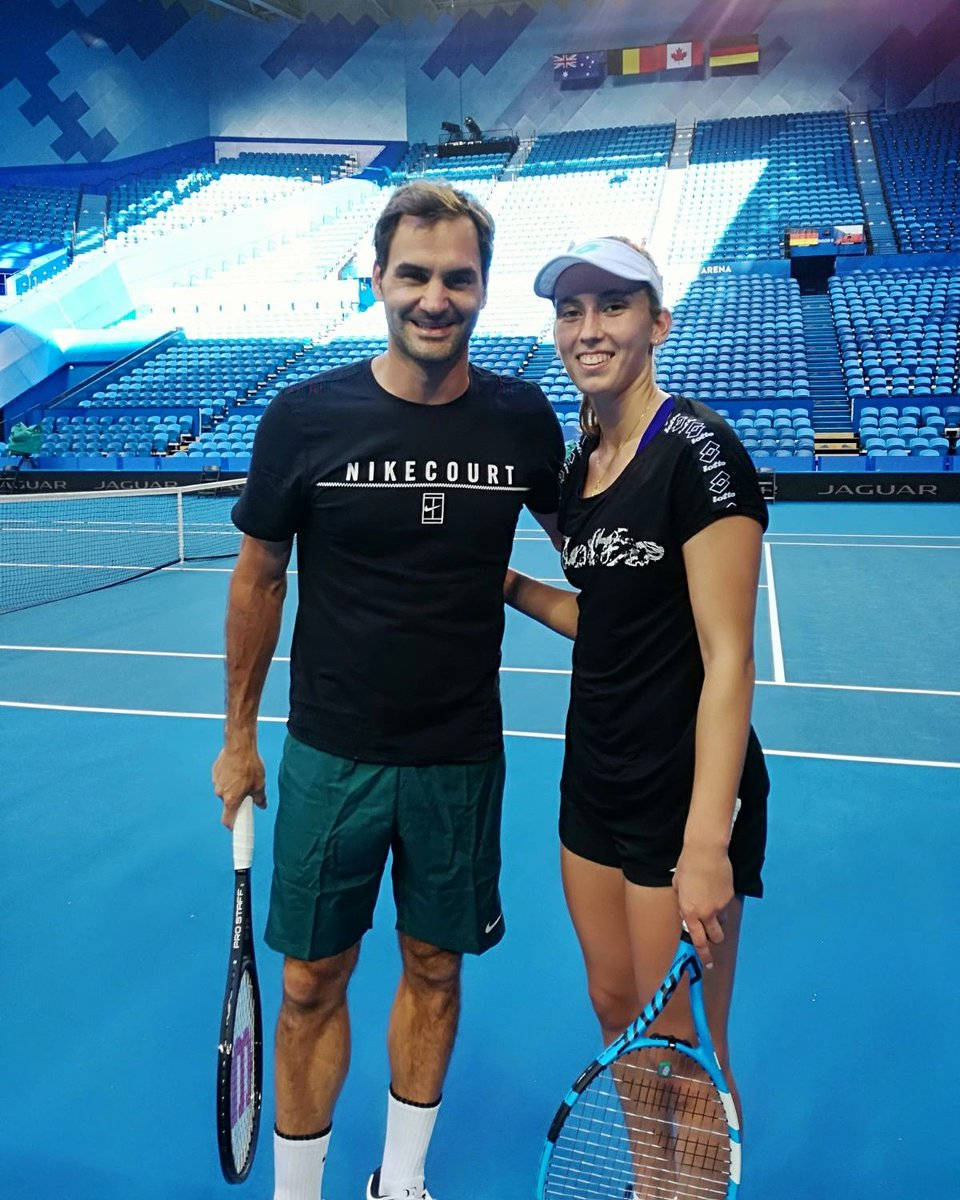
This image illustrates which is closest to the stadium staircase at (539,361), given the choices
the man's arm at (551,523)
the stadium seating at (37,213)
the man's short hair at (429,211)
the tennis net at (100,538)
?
the tennis net at (100,538)

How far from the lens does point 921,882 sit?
12.2 feet

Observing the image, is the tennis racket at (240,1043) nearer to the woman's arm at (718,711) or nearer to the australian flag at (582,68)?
the woman's arm at (718,711)

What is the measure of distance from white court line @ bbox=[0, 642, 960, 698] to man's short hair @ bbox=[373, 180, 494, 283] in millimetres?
4580

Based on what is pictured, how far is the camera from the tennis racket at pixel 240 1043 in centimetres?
189

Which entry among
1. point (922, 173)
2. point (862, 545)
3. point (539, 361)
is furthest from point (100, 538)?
point (922, 173)

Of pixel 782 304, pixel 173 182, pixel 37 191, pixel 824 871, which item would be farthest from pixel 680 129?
pixel 824 871

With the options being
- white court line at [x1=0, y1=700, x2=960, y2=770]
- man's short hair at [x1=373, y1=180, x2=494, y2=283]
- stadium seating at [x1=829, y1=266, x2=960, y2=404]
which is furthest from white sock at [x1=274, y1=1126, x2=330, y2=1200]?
stadium seating at [x1=829, y1=266, x2=960, y2=404]

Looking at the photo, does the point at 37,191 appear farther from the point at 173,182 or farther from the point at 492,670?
the point at 492,670

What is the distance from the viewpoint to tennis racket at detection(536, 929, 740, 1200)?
164 cm

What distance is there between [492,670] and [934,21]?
32781 millimetres

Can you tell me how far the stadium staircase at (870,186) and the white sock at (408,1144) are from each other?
82.1ft

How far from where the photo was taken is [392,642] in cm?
204

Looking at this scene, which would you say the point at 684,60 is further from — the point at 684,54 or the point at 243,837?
the point at 243,837

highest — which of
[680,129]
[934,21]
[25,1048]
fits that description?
[934,21]
